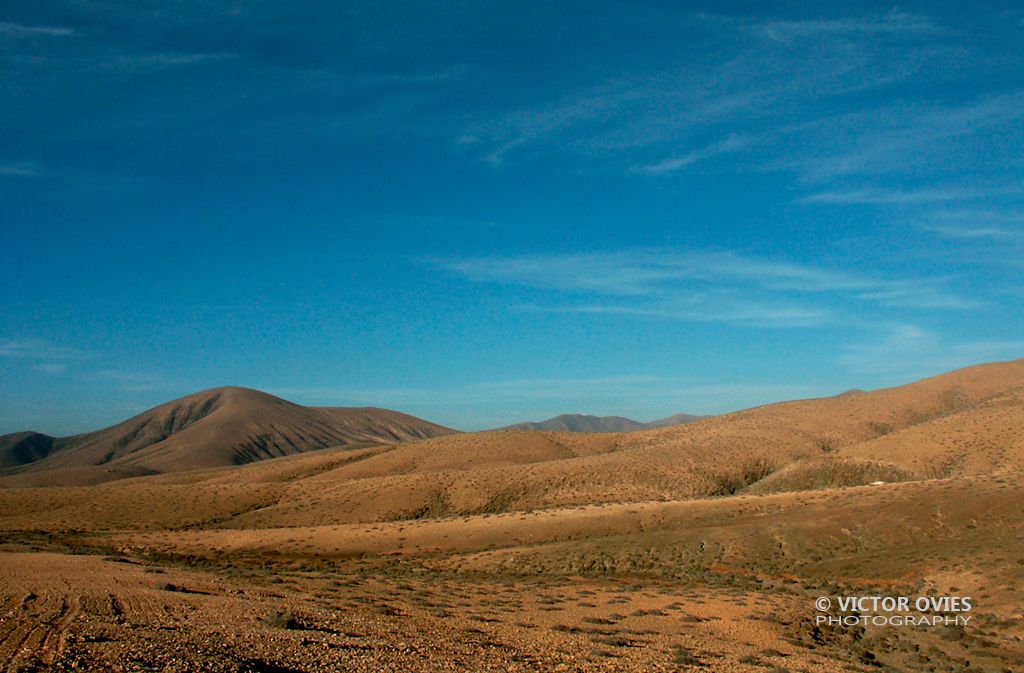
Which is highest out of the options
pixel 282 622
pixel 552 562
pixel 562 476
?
pixel 562 476

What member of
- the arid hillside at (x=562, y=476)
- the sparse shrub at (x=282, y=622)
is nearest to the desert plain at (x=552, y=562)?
the sparse shrub at (x=282, y=622)

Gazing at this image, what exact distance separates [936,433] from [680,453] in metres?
24.4

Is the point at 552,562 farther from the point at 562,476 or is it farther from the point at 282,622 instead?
the point at 562,476

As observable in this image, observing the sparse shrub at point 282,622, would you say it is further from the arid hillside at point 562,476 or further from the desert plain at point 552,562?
the arid hillside at point 562,476

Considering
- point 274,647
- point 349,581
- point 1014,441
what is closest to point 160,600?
point 274,647

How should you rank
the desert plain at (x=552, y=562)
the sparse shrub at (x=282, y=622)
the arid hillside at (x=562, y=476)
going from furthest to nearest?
1. the arid hillside at (x=562, y=476)
2. the sparse shrub at (x=282, y=622)
3. the desert plain at (x=552, y=562)

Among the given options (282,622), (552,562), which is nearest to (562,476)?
(552,562)

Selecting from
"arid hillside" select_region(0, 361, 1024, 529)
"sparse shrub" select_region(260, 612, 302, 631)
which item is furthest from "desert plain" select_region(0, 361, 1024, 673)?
"arid hillside" select_region(0, 361, 1024, 529)

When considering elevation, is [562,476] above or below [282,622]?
above

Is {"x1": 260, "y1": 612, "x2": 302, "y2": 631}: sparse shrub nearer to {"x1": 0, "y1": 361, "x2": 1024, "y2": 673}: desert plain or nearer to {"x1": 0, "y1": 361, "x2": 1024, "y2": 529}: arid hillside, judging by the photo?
{"x1": 0, "y1": 361, "x2": 1024, "y2": 673}: desert plain

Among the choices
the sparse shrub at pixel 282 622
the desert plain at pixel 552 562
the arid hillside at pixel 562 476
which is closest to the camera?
the desert plain at pixel 552 562

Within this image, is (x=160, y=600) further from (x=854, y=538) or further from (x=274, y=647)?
(x=854, y=538)

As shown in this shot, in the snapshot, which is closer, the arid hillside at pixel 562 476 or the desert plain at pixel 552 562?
the desert plain at pixel 552 562

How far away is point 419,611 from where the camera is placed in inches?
849
